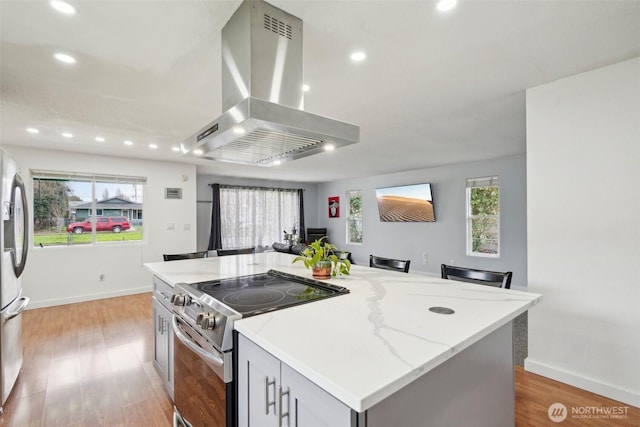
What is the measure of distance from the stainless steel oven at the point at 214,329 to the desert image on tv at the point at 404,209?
16.4ft

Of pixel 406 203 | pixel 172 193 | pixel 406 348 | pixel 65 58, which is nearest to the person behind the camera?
pixel 406 348

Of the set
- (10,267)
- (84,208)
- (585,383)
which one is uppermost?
(84,208)

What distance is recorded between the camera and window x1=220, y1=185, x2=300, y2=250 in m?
7.42

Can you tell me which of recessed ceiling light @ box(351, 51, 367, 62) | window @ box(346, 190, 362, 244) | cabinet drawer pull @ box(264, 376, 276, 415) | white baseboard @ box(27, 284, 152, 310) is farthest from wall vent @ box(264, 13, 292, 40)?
window @ box(346, 190, 362, 244)

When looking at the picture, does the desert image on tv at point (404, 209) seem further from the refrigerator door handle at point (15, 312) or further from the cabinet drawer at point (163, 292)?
the refrigerator door handle at point (15, 312)

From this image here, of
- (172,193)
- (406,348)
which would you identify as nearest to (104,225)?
(172,193)

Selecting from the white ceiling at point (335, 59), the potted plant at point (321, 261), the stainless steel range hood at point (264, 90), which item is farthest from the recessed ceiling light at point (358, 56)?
the potted plant at point (321, 261)

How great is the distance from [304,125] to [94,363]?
9.72ft

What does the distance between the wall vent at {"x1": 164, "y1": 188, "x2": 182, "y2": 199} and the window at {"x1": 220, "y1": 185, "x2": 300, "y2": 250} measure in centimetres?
179

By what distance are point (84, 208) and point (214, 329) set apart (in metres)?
4.84

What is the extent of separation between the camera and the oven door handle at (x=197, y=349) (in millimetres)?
1297

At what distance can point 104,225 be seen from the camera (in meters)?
4.95

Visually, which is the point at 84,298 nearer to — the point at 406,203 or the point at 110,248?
the point at 110,248

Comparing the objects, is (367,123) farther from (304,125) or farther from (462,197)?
(462,197)
